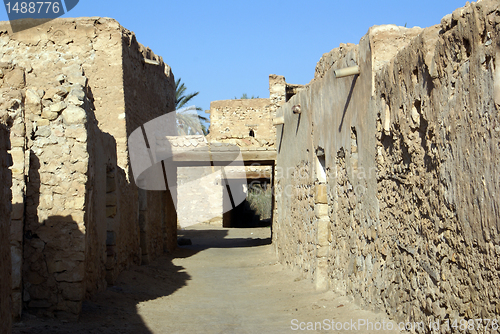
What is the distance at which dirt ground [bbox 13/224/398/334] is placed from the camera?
498 cm

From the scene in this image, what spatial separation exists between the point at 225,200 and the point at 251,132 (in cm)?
420

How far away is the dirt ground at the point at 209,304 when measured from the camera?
4.98 m

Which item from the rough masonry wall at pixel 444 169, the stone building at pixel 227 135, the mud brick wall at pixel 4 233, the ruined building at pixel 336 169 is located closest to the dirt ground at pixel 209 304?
the ruined building at pixel 336 169

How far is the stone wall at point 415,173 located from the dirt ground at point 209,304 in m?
0.46

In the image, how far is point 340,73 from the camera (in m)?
5.31

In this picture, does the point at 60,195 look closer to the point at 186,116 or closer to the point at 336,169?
the point at 336,169

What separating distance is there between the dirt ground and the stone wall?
1.52 ft

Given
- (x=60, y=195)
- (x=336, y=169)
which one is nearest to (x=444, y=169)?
(x=336, y=169)

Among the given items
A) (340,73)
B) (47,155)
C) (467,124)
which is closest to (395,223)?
(467,124)

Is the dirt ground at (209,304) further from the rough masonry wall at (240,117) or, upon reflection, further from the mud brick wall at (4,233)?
the rough masonry wall at (240,117)

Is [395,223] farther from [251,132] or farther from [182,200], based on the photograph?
[182,200]

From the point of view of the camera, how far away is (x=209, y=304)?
662 cm

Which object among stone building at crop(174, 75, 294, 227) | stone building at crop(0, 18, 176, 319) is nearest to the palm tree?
stone building at crop(174, 75, 294, 227)

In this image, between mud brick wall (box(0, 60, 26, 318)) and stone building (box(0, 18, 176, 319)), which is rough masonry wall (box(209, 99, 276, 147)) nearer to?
stone building (box(0, 18, 176, 319))
